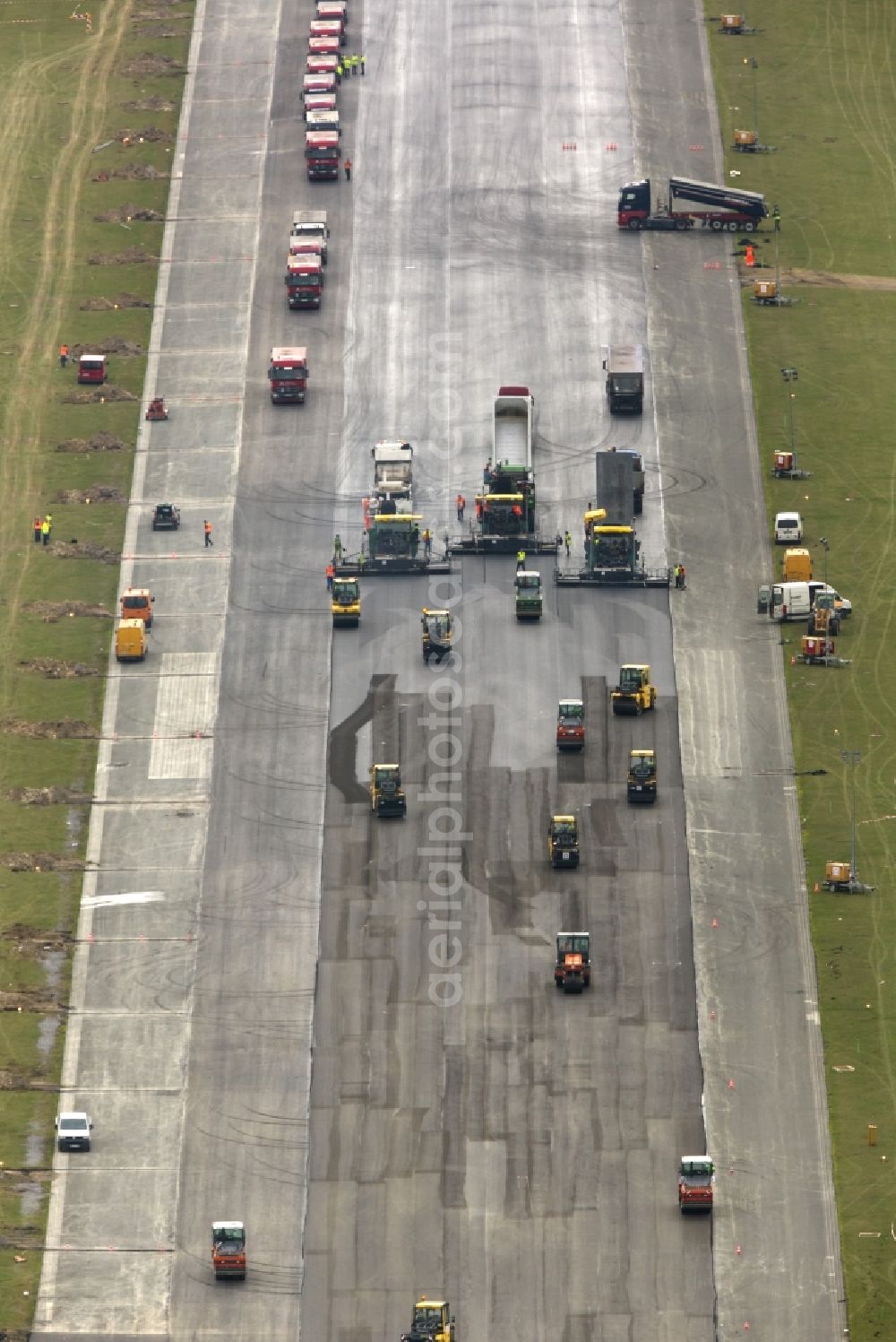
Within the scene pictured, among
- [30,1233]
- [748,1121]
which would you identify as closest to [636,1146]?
[748,1121]

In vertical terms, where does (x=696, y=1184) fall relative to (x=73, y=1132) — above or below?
below

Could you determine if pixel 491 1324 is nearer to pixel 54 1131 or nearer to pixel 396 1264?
pixel 396 1264

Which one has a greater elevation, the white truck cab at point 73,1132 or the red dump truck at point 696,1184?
the white truck cab at point 73,1132

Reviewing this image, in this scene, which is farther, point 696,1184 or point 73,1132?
point 73,1132

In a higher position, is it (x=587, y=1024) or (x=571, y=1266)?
(x=587, y=1024)

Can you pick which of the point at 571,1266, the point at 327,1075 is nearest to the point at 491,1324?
the point at 571,1266

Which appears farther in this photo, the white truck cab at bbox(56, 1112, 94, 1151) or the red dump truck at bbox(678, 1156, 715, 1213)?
the white truck cab at bbox(56, 1112, 94, 1151)

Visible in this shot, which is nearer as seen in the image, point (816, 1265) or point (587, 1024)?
point (816, 1265)

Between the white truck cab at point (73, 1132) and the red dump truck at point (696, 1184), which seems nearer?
the red dump truck at point (696, 1184)

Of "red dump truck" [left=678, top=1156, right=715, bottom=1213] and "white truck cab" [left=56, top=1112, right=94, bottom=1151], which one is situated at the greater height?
"white truck cab" [left=56, top=1112, right=94, bottom=1151]

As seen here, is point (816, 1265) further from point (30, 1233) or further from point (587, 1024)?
point (30, 1233)
